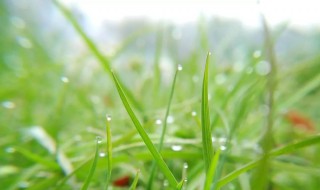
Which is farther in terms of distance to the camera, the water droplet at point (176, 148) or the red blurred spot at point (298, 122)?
the red blurred spot at point (298, 122)

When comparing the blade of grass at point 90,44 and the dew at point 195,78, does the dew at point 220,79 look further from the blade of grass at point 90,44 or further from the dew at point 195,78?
the blade of grass at point 90,44

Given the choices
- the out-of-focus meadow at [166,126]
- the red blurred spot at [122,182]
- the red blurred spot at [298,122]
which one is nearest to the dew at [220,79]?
the out-of-focus meadow at [166,126]

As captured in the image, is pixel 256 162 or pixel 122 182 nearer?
pixel 256 162

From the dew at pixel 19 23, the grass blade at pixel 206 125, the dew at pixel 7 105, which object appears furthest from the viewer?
the dew at pixel 19 23

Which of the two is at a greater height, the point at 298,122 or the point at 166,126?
the point at 298,122

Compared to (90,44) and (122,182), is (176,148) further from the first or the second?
(90,44)

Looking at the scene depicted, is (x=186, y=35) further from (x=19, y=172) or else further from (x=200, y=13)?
(x=19, y=172)

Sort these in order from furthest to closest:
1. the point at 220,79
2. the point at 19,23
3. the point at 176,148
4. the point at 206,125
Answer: the point at 19,23
the point at 220,79
the point at 176,148
the point at 206,125

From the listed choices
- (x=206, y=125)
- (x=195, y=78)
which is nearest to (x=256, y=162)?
(x=206, y=125)

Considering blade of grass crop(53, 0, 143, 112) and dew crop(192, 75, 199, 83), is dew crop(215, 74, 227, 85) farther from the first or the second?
blade of grass crop(53, 0, 143, 112)

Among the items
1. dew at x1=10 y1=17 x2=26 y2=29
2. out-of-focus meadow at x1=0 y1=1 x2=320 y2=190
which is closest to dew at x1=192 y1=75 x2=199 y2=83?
out-of-focus meadow at x1=0 y1=1 x2=320 y2=190

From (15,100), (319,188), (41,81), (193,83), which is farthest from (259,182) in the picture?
(41,81)
